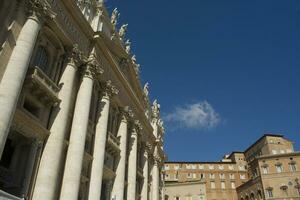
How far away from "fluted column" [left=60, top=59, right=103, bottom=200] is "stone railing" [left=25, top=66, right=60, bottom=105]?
7.03 feet

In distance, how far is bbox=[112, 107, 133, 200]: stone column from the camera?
26.3m

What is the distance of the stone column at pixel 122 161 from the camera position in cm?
2634

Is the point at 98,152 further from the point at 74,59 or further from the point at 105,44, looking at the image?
the point at 105,44

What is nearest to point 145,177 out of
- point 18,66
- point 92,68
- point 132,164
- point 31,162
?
point 132,164

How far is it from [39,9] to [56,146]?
775cm

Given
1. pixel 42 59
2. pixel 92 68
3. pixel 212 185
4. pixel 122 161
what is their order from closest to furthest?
pixel 42 59
pixel 92 68
pixel 122 161
pixel 212 185

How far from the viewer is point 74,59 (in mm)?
22609

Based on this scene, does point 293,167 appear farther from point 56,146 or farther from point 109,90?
point 56,146

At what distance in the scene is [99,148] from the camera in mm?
23453

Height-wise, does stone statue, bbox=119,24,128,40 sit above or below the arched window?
above

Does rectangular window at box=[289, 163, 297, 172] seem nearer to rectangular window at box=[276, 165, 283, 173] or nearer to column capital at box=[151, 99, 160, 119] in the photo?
rectangular window at box=[276, 165, 283, 173]

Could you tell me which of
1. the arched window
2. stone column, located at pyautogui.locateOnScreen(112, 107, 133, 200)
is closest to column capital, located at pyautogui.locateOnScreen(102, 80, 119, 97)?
stone column, located at pyautogui.locateOnScreen(112, 107, 133, 200)

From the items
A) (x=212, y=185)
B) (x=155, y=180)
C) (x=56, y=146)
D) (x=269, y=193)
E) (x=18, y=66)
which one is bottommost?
(x=56, y=146)

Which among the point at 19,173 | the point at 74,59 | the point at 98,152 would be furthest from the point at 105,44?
the point at 19,173
